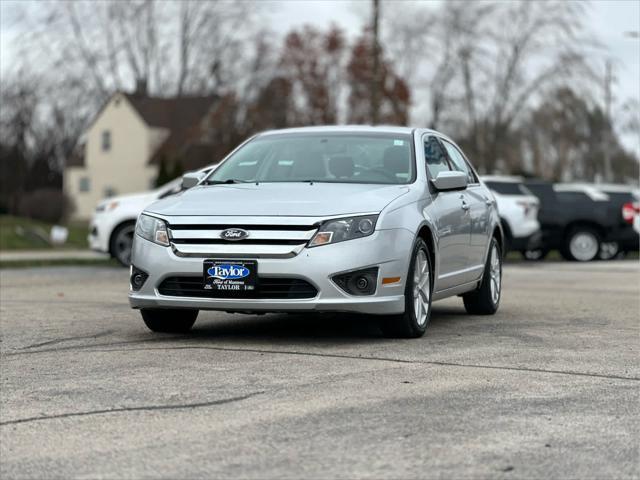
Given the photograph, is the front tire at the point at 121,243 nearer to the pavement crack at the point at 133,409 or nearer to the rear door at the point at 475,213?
the rear door at the point at 475,213

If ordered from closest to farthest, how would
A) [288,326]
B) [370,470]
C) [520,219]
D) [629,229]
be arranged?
[370,470]
[288,326]
[520,219]
[629,229]

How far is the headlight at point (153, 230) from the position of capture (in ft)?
29.7

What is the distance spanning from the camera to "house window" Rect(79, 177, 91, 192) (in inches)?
3090

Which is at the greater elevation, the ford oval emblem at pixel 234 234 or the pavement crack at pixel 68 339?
the ford oval emblem at pixel 234 234

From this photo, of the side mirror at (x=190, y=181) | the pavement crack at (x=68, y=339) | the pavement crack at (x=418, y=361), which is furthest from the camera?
the side mirror at (x=190, y=181)

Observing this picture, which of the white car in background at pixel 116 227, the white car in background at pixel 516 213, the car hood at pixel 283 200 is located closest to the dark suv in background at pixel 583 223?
the white car in background at pixel 516 213

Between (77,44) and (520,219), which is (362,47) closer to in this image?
(77,44)

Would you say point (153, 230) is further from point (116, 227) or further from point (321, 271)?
point (116, 227)

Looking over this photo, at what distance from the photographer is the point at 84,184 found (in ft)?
259

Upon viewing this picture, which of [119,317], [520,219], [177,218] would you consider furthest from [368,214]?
[520,219]

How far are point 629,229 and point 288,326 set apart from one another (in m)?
18.2

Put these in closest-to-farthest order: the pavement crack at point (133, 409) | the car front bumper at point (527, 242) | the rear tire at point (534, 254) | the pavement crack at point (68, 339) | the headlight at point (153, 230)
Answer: the pavement crack at point (133, 409)
the pavement crack at point (68, 339)
the headlight at point (153, 230)
the car front bumper at point (527, 242)
the rear tire at point (534, 254)

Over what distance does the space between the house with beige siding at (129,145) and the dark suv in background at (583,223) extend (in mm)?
41671

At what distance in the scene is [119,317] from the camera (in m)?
11.1
